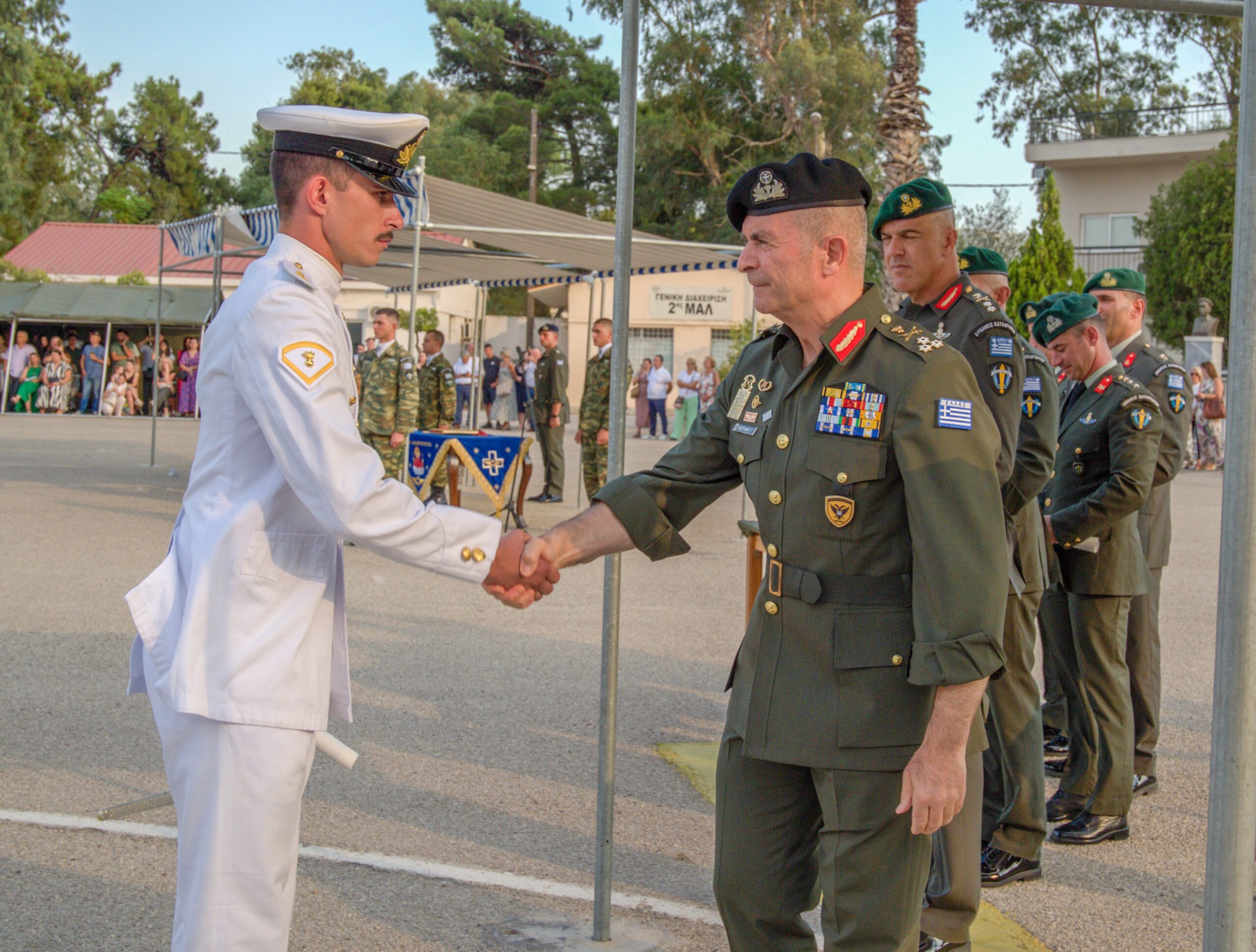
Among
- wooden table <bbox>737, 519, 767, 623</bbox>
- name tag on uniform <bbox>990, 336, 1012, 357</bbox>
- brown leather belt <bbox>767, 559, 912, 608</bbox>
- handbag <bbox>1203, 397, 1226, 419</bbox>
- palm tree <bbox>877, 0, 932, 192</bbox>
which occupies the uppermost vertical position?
palm tree <bbox>877, 0, 932, 192</bbox>

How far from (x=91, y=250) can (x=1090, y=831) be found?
145 ft

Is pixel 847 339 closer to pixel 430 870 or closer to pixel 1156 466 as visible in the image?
pixel 430 870

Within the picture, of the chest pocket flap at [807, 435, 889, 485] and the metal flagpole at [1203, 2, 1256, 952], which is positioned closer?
the metal flagpole at [1203, 2, 1256, 952]

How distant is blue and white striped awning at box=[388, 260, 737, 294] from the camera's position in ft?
41.0

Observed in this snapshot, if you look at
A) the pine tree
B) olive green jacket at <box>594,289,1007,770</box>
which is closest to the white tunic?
olive green jacket at <box>594,289,1007,770</box>

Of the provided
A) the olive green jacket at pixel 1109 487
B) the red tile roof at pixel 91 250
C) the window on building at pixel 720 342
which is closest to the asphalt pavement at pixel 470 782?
the olive green jacket at pixel 1109 487

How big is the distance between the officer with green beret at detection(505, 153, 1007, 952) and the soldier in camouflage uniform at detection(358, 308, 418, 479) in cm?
954

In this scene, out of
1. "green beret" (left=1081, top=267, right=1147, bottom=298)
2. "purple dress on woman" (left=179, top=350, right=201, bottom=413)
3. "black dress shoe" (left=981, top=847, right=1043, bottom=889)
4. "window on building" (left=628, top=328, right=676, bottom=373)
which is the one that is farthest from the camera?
"window on building" (left=628, top=328, right=676, bottom=373)

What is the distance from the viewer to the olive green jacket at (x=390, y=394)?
1184cm

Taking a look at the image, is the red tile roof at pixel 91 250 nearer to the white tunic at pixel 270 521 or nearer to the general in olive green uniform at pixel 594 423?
the general in olive green uniform at pixel 594 423

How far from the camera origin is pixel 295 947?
3398mm

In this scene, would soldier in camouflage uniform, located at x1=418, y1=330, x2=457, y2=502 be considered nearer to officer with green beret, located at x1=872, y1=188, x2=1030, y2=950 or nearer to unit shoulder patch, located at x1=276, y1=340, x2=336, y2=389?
officer with green beret, located at x1=872, y1=188, x2=1030, y2=950

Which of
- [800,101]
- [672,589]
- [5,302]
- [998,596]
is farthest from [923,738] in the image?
[800,101]

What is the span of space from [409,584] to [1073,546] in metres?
5.86
